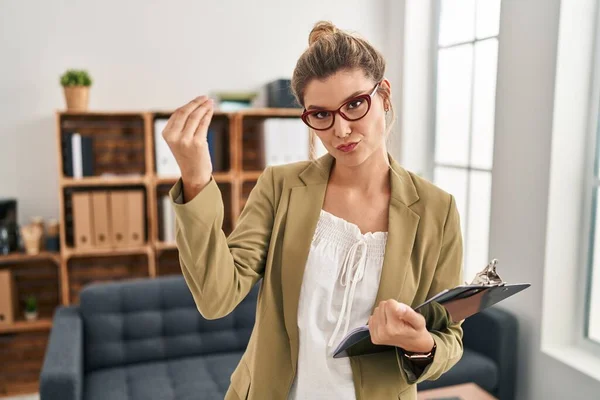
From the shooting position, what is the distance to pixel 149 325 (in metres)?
2.84

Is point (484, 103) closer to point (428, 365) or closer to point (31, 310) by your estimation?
point (428, 365)

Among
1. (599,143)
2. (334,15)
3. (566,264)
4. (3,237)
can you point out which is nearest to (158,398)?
(3,237)

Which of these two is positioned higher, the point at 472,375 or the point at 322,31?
the point at 322,31

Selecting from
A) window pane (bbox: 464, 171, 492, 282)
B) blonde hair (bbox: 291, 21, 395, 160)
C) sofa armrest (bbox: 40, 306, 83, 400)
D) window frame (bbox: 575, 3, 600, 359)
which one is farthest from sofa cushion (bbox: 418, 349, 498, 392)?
blonde hair (bbox: 291, 21, 395, 160)

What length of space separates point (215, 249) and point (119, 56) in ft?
9.40

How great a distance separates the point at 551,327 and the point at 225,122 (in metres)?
2.21

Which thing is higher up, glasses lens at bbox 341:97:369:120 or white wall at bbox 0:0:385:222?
white wall at bbox 0:0:385:222

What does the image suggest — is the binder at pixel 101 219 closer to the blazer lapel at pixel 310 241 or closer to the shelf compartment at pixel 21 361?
the shelf compartment at pixel 21 361

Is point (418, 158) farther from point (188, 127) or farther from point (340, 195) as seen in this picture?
point (188, 127)

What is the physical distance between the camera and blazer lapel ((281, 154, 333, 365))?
3.33 feet

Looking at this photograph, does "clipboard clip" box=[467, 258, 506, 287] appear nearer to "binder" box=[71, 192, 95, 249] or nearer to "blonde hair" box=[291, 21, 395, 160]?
"blonde hair" box=[291, 21, 395, 160]

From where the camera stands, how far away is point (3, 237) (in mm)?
3131

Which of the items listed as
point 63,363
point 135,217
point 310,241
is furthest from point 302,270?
point 135,217

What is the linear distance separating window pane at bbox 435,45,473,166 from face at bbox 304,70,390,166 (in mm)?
2437
